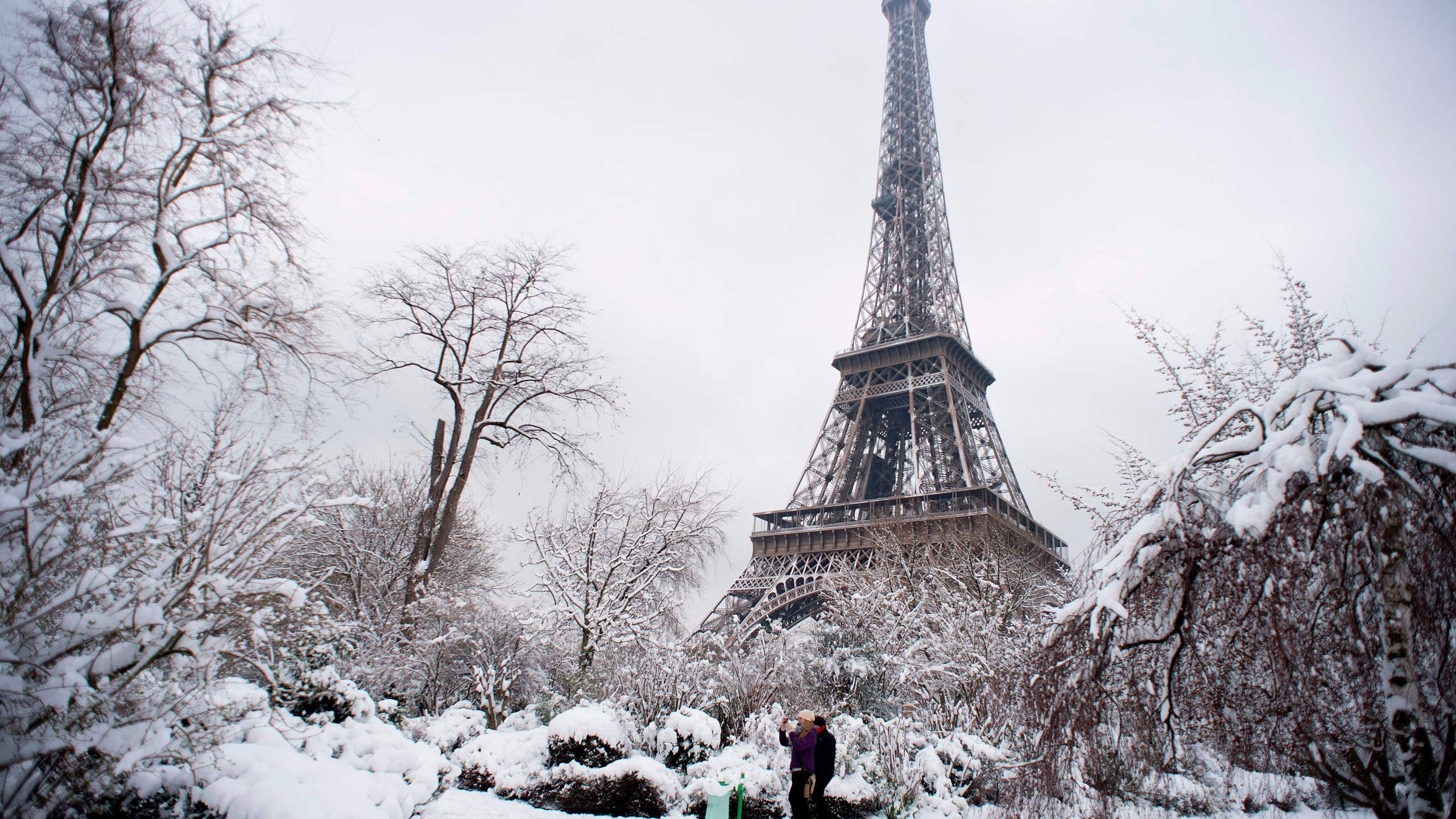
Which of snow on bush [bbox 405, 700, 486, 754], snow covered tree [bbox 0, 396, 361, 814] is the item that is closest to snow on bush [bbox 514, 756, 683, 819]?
snow on bush [bbox 405, 700, 486, 754]

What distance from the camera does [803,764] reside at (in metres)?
6.57

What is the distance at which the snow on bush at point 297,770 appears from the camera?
12.7ft

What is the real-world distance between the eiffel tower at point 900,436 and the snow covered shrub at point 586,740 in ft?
29.0

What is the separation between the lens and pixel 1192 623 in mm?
3166

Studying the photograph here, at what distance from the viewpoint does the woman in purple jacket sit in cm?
650

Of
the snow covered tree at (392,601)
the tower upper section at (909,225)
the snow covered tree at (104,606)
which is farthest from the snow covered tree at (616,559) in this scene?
the tower upper section at (909,225)

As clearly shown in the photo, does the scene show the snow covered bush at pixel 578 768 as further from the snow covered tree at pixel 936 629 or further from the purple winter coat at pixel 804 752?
the snow covered tree at pixel 936 629

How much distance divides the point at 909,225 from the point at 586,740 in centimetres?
3392

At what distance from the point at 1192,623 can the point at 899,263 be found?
111 feet

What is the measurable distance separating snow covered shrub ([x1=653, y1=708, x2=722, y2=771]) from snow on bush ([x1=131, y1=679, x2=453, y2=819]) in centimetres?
322

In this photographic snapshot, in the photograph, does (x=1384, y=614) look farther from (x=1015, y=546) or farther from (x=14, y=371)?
(x=1015, y=546)

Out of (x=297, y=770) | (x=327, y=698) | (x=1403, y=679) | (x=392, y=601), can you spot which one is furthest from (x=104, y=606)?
(x=392, y=601)

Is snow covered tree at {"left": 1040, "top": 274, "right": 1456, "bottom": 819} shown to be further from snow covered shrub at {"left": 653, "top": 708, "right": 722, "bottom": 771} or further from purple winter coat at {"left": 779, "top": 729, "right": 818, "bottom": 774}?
snow covered shrub at {"left": 653, "top": 708, "right": 722, "bottom": 771}

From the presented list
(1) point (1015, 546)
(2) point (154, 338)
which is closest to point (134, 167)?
(2) point (154, 338)
